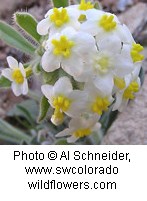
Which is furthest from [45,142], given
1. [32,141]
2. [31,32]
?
[31,32]

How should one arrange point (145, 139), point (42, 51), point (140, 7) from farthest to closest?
point (140, 7)
point (145, 139)
point (42, 51)

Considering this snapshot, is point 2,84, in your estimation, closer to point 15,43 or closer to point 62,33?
point 15,43

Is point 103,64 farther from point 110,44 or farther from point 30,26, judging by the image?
point 30,26

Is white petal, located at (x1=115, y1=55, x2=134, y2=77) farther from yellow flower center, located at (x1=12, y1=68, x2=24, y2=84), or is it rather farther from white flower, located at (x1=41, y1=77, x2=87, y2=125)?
yellow flower center, located at (x1=12, y1=68, x2=24, y2=84)

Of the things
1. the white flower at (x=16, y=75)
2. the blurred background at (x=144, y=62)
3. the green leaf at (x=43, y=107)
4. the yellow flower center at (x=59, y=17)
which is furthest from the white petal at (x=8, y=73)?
the blurred background at (x=144, y=62)

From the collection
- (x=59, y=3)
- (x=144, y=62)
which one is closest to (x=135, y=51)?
(x=59, y=3)

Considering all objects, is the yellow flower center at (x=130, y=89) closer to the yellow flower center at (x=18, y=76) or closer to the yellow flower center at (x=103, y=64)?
the yellow flower center at (x=103, y=64)
